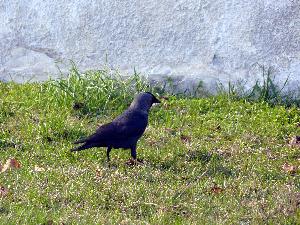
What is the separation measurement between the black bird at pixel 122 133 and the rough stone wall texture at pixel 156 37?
2.38 m

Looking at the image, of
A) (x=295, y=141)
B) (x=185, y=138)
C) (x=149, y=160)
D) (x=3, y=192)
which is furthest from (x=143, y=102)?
(x=3, y=192)

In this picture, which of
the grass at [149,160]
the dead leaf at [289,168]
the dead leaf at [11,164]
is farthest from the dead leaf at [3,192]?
the dead leaf at [289,168]

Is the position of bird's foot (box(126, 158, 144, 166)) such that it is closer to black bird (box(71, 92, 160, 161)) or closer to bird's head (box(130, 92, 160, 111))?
black bird (box(71, 92, 160, 161))


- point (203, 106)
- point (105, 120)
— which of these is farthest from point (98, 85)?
point (203, 106)

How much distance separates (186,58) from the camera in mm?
10453

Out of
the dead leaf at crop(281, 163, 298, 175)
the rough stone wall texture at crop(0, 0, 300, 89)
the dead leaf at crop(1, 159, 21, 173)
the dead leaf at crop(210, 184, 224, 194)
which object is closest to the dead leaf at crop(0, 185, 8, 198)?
the dead leaf at crop(1, 159, 21, 173)

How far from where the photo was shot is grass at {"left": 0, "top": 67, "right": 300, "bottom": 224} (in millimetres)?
6578

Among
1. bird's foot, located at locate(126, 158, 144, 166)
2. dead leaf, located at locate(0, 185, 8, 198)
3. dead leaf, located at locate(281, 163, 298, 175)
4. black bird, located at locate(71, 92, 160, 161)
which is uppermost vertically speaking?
black bird, located at locate(71, 92, 160, 161)

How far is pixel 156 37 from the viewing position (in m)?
10.6

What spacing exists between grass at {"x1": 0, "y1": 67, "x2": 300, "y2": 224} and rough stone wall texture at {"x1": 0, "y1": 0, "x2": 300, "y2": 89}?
447mm

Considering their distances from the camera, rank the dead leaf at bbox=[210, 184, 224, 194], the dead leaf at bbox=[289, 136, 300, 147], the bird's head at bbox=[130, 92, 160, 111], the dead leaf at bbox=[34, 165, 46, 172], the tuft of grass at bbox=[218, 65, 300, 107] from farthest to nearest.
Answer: the tuft of grass at bbox=[218, 65, 300, 107]
the dead leaf at bbox=[289, 136, 300, 147]
the bird's head at bbox=[130, 92, 160, 111]
the dead leaf at bbox=[34, 165, 46, 172]
the dead leaf at bbox=[210, 184, 224, 194]

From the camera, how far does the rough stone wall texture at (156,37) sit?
10250mm

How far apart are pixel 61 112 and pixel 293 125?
2.47 m

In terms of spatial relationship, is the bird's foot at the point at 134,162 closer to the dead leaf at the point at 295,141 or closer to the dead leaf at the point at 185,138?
the dead leaf at the point at 185,138
